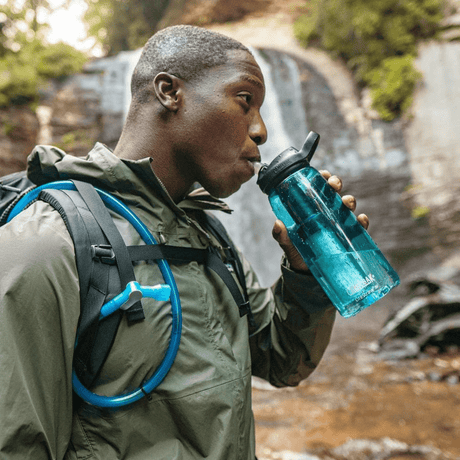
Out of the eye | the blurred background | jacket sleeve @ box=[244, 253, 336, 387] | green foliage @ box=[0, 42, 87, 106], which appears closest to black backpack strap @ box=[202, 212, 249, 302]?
jacket sleeve @ box=[244, 253, 336, 387]

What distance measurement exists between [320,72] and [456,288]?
7.23 meters

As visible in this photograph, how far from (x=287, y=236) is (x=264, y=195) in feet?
26.7

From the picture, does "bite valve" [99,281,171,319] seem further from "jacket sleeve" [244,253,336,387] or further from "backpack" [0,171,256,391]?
"jacket sleeve" [244,253,336,387]

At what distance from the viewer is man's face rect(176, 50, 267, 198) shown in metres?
1.47

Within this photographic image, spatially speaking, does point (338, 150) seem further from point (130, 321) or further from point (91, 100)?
point (130, 321)

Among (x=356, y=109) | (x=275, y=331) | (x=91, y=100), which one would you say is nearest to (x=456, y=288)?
(x=356, y=109)

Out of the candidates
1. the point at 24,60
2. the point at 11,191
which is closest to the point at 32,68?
the point at 24,60

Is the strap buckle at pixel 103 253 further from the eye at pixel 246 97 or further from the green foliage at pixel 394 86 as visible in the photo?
the green foliage at pixel 394 86

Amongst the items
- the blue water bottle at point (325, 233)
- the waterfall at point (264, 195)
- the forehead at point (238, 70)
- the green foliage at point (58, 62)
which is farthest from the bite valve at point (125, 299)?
the green foliage at point (58, 62)

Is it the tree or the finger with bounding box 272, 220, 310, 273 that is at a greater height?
the tree

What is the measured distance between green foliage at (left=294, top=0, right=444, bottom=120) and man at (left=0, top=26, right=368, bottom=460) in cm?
976

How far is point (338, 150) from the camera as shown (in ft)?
34.4

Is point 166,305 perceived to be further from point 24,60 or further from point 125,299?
point 24,60

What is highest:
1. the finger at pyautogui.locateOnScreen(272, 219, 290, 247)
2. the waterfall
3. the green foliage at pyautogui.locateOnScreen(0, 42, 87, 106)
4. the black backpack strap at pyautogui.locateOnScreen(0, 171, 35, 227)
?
the green foliage at pyautogui.locateOnScreen(0, 42, 87, 106)
